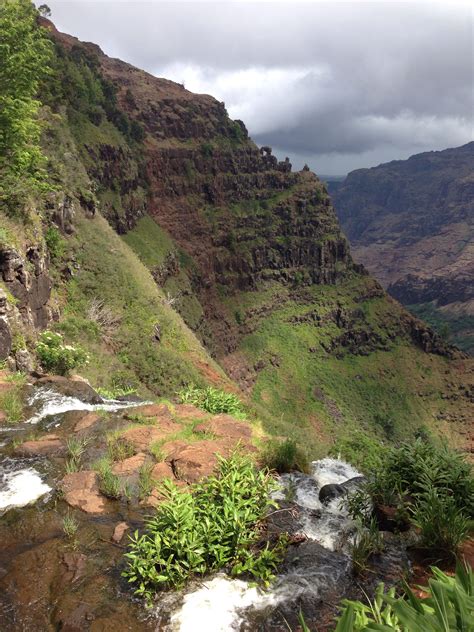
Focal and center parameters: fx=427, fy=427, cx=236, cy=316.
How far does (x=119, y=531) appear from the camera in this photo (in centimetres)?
589

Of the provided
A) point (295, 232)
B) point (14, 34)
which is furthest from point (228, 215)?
point (14, 34)

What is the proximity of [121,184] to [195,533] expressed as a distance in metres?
70.5

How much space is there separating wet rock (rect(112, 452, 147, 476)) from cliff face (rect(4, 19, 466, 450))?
4198 cm

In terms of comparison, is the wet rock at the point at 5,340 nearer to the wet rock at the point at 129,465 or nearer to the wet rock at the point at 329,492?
the wet rock at the point at 129,465

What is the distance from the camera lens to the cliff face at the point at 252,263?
67812 millimetres

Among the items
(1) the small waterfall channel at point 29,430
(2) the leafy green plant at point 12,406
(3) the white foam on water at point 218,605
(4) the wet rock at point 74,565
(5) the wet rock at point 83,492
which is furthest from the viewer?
(2) the leafy green plant at point 12,406

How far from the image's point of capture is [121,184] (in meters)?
68.9

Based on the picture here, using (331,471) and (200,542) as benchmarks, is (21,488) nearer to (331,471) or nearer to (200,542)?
(200,542)

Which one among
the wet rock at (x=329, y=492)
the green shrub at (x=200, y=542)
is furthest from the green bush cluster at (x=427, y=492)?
the green shrub at (x=200, y=542)

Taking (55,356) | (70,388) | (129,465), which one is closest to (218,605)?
(129,465)

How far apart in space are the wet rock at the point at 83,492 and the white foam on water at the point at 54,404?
330 cm

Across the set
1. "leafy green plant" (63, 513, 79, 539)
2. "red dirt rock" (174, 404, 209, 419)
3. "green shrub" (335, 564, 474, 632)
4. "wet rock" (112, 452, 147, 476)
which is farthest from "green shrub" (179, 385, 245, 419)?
"green shrub" (335, 564, 474, 632)

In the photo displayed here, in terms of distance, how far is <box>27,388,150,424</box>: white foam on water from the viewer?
34.2 feet

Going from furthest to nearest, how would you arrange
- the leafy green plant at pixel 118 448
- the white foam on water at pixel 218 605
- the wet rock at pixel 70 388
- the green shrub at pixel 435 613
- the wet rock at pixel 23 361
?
the wet rock at pixel 23 361, the wet rock at pixel 70 388, the leafy green plant at pixel 118 448, the white foam on water at pixel 218 605, the green shrub at pixel 435 613
